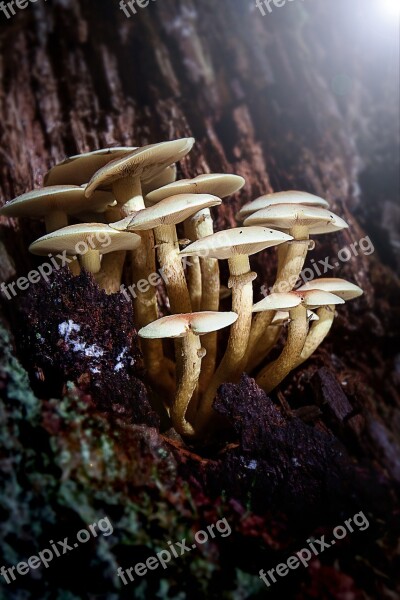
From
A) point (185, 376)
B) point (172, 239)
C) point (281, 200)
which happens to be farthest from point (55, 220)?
point (281, 200)

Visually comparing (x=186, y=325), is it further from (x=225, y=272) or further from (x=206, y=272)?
(x=225, y=272)

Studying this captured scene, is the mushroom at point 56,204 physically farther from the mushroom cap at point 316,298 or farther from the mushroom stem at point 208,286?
the mushroom cap at point 316,298

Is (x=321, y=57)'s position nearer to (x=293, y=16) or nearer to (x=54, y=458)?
(x=293, y=16)

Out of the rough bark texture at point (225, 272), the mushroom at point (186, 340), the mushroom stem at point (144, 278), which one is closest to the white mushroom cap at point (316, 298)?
the mushroom at point (186, 340)

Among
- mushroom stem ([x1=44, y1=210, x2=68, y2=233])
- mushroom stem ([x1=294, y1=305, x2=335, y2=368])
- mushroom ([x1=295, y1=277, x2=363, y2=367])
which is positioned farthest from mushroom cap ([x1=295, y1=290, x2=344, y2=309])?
mushroom stem ([x1=44, y1=210, x2=68, y2=233])

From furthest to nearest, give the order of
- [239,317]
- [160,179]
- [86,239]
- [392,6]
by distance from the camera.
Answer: [392,6] < [160,179] < [239,317] < [86,239]

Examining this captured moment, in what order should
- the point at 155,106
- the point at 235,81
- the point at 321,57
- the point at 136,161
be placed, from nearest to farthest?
the point at 136,161, the point at 155,106, the point at 235,81, the point at 321,57

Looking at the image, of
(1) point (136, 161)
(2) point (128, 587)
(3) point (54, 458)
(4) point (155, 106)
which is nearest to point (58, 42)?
(4) point (155, 106)
